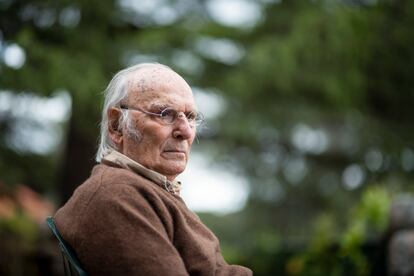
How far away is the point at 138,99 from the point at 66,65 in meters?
4.89

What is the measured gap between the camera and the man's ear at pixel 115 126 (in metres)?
2.18

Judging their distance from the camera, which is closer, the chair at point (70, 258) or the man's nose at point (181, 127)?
the chair at point (70, 258)

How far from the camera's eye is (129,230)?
184cm

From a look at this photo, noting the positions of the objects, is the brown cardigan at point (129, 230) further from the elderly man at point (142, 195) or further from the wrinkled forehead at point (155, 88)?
the wrinkled forehead at point (155, 88)

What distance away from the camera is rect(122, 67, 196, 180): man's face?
6.93 feet

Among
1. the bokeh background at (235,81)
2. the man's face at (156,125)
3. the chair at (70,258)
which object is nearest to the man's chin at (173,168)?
the man's face at (156,125)

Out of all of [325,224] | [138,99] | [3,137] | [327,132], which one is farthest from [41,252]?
[327,132]

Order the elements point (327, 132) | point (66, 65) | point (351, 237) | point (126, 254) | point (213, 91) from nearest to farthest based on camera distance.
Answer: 1. point (126, 254)
2. point (351, 237)
3. point (66, 65)
4. point (213, 91)
5. point (327, 132)

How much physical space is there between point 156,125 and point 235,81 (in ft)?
20.6

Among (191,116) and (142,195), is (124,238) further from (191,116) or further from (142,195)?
(191,116)

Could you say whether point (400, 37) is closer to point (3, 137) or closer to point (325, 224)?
point (325, 224)

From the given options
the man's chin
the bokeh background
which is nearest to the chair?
the man's chin

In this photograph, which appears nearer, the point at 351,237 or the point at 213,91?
the point at 351,237

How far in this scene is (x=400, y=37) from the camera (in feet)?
30.3
